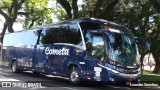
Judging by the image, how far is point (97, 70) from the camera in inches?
606

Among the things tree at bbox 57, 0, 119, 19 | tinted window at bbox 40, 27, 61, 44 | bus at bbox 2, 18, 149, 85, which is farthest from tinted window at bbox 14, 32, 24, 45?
tree at bbox 57, 0, 119, 19

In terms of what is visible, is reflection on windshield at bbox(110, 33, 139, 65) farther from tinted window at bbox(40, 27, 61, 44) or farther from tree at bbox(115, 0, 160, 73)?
tree at bbox(115, 0, 160, 73)

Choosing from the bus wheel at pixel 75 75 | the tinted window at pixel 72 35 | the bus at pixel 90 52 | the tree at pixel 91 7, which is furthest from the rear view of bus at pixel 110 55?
the tree at pixel 91 7

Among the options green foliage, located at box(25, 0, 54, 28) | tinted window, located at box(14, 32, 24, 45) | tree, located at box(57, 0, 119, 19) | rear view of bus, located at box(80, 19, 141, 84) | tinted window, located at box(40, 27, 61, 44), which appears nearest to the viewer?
rear view of bus, located at box(80, 19, 141, 84)

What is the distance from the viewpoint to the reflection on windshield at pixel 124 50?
15.2 meters

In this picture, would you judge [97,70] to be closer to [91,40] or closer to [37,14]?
[91,40]

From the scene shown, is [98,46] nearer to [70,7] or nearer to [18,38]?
[18,38]

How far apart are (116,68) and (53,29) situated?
222 inches

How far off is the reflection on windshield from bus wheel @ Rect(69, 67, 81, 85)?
2205 mm

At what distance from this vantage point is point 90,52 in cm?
1576

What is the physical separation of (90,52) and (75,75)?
1590 mm

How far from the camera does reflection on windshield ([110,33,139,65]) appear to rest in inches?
598

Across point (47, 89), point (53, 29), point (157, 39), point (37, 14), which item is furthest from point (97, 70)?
point (37, 14)

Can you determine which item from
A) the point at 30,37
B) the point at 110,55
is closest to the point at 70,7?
the point at 30,37
